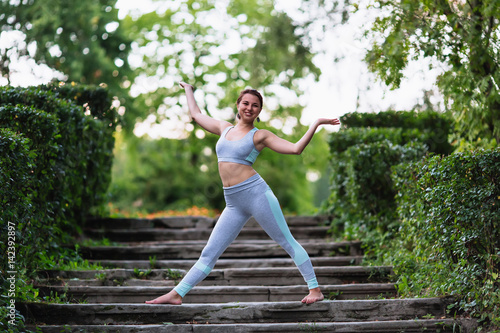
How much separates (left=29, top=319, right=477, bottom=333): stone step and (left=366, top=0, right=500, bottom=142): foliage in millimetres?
2544

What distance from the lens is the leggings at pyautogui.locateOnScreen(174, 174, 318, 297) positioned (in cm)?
443

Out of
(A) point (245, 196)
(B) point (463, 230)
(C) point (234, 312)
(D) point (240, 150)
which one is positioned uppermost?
(D) point (240, 150)

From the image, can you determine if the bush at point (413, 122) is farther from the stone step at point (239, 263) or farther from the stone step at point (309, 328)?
the stone step at point (309, 328)

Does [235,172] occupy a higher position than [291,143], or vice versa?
[291,143]

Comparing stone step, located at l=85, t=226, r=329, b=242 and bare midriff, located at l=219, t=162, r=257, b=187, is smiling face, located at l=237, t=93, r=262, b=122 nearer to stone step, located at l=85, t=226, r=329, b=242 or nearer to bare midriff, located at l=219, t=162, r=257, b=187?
bare midriff, located at l=219, t=162, r=257, b=187

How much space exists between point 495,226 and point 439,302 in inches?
32.4

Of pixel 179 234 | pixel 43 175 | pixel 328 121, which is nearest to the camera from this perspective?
pixel 328 121

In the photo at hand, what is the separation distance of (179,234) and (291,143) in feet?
13.3

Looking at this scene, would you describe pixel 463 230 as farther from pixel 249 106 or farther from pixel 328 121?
pixel 249 106

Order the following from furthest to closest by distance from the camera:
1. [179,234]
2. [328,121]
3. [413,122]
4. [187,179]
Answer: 1. [187,179]
2. [413,122]
3. [179,234]
4. [328,121]

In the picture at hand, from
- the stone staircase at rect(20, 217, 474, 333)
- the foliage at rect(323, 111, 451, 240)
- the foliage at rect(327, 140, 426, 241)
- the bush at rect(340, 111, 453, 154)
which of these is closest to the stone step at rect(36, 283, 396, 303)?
the stone staircase at rect(20, 217, 474, 333)

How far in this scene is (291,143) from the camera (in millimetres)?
4309

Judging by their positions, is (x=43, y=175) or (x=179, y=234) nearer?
(x=43, y=175)

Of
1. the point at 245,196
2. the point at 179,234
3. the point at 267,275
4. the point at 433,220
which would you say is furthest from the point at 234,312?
the point at 179,234
